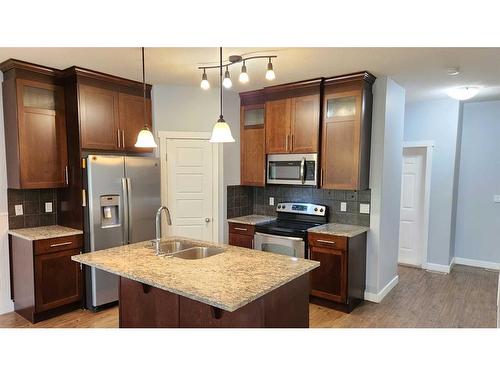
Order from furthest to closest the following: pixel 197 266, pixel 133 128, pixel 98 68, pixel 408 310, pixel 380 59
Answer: pixel 133 128 < pixel 408 310 < pixel 98 68 < pixel 380 59 < pixel 197 266

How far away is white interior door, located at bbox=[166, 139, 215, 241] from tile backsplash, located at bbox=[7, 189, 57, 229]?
1.23 metres

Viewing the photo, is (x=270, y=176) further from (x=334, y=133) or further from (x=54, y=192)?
(x=54, y=192)

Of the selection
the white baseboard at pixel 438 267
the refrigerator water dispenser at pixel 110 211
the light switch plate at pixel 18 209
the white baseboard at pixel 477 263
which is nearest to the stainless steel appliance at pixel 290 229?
Answer: the refrigerator water dispenser at pixel 110 211

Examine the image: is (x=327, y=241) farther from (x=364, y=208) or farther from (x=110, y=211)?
(x=110, y=211)

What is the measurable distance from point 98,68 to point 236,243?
7.95 feet

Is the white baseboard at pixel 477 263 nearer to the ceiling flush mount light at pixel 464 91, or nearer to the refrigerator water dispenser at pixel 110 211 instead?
the ceiling flush mount light at pixel 464 91

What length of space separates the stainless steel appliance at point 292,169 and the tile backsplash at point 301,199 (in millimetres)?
306

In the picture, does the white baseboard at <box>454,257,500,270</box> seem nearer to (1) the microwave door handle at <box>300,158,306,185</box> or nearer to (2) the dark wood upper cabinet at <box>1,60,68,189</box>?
(1) the microwave door handle at <box>300,158,306,185</box>

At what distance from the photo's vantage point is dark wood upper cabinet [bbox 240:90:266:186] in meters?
4.14

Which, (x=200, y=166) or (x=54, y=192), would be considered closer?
(x=54, y=192)

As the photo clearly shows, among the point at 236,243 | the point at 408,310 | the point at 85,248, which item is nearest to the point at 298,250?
the point at 236,243

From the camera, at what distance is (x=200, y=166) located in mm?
4090

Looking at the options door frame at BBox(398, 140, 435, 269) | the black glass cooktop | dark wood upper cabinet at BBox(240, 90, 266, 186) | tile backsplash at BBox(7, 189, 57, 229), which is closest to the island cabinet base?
the black glass cooktop

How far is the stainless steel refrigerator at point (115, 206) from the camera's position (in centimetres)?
323
